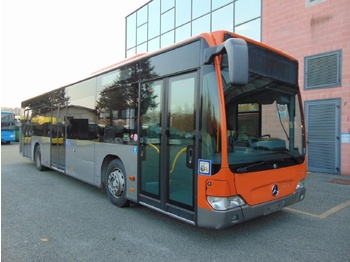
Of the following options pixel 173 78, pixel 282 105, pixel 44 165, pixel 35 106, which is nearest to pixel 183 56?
pixel 173 78

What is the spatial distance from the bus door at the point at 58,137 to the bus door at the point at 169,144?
159 inches

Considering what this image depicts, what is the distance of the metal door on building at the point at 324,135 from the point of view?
8.73m

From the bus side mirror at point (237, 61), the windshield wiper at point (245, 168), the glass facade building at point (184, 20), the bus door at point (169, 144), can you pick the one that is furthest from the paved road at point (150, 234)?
the glass facade building at point (184, 20)

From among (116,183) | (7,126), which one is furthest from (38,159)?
(7,126)

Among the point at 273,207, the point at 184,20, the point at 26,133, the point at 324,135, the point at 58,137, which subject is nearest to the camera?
the point at 273,207

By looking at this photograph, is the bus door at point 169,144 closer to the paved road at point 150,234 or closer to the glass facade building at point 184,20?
the paved road at point 150,234

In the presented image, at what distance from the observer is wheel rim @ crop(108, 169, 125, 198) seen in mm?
5263

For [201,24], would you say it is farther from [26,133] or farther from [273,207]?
[273,207]

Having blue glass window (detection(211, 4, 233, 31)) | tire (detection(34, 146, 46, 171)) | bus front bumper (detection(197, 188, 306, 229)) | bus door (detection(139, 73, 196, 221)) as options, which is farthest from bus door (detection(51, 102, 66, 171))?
blue glass window (detection(211, 4, 233, 31))

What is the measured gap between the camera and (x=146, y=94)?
4.67 m

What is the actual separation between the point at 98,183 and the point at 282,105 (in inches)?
158

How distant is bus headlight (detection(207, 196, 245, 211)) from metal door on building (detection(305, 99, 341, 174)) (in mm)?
6743

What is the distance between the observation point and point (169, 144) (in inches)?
163

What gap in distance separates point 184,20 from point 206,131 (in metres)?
13.1
